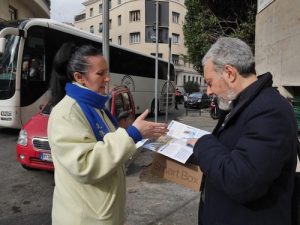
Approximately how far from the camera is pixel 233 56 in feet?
6.50

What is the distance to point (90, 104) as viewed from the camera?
2.16m

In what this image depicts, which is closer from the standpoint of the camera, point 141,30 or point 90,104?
point 90,104

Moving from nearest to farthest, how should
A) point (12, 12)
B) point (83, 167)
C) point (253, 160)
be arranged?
point (253, 160)
point (83, 167)
point (12, 12)

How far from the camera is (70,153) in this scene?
76.0 inches

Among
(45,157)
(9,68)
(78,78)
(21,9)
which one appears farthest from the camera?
(21,9)

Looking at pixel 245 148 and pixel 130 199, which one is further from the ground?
pixel 245 148

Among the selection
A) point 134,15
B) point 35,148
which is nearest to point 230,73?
point 35,148

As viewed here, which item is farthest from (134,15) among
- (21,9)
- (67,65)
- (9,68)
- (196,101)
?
(67,65)

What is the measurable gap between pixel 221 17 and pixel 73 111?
17051 mm

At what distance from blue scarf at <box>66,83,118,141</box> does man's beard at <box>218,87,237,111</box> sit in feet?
2.16

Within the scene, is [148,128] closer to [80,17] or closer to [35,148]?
[35,148]

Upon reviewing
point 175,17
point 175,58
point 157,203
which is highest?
point 175,17

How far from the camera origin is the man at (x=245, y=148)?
1.74 meters

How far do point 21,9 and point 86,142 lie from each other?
25.1 m
